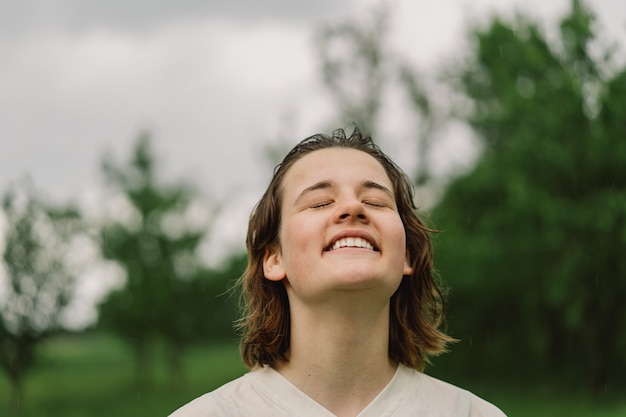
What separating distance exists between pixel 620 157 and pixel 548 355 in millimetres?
10428

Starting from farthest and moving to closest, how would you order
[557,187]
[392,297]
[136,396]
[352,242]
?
[136,396]
[557,187]
[392,297]
[352,242]

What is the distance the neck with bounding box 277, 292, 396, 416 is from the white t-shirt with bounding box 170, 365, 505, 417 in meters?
0.04

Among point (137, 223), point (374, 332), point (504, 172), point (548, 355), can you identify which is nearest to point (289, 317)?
point (374, 332)

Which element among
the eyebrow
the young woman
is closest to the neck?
the young woman

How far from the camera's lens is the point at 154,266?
23969 millimetres

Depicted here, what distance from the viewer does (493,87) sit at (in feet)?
79.6

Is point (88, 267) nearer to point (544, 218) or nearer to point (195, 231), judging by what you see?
point (195, 231)

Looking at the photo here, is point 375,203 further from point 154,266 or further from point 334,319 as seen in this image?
point 154,266

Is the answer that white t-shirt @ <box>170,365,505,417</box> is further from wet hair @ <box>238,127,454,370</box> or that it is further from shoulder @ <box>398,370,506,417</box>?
wet hair @ <box>238,127,454,370</box>

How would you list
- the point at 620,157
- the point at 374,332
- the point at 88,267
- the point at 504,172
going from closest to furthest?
the point at 374,332
the point at 620,157
the point at 504,172
the point at 88,267

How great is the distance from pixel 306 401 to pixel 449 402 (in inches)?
16.0

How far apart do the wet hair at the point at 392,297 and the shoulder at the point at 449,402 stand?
0.18 m

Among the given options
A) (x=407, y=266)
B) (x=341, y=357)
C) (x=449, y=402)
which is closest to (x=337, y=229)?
(x=341, y=357)

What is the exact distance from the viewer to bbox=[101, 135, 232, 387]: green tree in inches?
915
